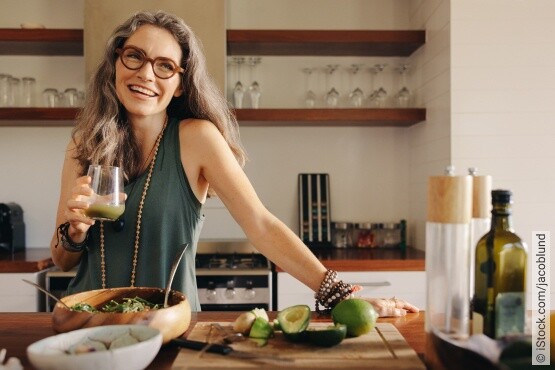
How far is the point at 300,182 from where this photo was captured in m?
3.13

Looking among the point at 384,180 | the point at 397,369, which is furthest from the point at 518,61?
the point at 397,369

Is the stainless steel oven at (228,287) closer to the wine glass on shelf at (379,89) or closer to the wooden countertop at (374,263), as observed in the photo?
the wooden countertop at (374,263)

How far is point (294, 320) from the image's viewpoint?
3.16 ft

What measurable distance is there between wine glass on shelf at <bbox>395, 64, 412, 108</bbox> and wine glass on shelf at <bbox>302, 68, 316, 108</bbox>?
1.59 feet

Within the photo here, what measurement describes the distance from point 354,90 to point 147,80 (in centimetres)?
177

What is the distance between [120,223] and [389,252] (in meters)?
1.77

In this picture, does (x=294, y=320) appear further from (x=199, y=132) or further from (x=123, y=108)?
(x=123, y=108)

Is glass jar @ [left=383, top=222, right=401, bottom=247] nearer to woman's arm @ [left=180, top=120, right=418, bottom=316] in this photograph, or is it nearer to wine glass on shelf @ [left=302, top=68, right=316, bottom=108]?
wine glass on shelf @ [left=302, top=68, right=316, bottom=108]

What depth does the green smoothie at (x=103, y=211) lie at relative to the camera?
3.83 ft

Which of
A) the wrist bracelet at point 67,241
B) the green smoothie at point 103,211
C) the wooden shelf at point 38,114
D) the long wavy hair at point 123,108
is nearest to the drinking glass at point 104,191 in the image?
the green smoothie at point 103,211

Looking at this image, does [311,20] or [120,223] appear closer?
[120,223]

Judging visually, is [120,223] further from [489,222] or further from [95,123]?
[489,222]

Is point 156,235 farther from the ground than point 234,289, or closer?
farther from the ground

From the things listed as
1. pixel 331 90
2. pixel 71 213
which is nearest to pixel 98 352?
pixel 71 213
